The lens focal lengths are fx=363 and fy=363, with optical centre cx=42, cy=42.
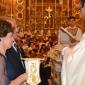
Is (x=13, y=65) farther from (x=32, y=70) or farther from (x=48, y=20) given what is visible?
(x=48, y=20)

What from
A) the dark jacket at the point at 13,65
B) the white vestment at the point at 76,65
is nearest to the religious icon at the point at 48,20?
the dark jacket at the point at 13,65

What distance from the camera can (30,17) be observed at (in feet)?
39.8

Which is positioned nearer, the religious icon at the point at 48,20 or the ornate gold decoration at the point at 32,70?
the ornate gold decoration at the point at 32,70

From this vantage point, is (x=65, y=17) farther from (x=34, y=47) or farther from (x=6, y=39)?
(x=6, y=39)

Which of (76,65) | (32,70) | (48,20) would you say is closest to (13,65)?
(32,70)

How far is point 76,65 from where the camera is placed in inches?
98.4

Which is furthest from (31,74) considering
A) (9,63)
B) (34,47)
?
(34,47)

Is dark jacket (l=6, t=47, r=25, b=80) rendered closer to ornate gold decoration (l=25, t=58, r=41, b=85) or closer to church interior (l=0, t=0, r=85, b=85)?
ornate gold decoration (l=25, t=58, r=41, b=85)

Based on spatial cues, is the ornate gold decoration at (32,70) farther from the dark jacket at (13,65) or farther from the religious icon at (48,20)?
the religious icon at (48,20)

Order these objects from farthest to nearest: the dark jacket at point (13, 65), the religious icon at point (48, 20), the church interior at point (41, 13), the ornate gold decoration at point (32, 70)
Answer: the religious icon at point (48, 20)
the church interior at point (41, 13)
the dark jacket at point (13, 65)
the ornate gold decoration at point (32, 70)

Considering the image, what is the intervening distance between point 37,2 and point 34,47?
425cm

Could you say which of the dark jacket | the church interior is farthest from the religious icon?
the dark jacket

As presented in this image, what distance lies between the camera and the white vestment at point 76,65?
2486mm

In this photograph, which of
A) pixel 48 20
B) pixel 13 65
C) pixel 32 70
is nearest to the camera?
pixel 32 70
